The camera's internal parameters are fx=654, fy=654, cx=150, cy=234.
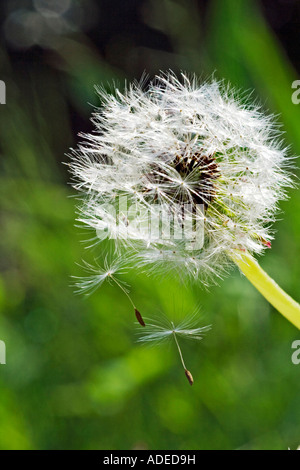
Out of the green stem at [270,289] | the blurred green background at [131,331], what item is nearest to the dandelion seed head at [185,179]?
the green stem at [270,289]

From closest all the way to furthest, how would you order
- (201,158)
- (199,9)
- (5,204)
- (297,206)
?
(201,158), (297,206), (5,204), (199,9)

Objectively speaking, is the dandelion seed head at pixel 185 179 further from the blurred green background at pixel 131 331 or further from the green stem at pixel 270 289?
the blurred green background at pixel 131 331

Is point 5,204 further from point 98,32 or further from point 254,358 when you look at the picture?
point 98,32

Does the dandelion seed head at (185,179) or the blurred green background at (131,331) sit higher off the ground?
the dandelion seed head at (185,179)

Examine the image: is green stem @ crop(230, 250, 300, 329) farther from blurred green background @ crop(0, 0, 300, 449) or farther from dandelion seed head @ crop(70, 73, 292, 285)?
blurred green background @ crop(0, 0, 300, 449)

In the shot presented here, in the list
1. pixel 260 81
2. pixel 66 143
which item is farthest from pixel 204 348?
pixel 66 143

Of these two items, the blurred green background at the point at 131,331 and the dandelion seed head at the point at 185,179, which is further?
the blurred green background at the point at 131,331

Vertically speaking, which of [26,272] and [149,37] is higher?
[149,37]
